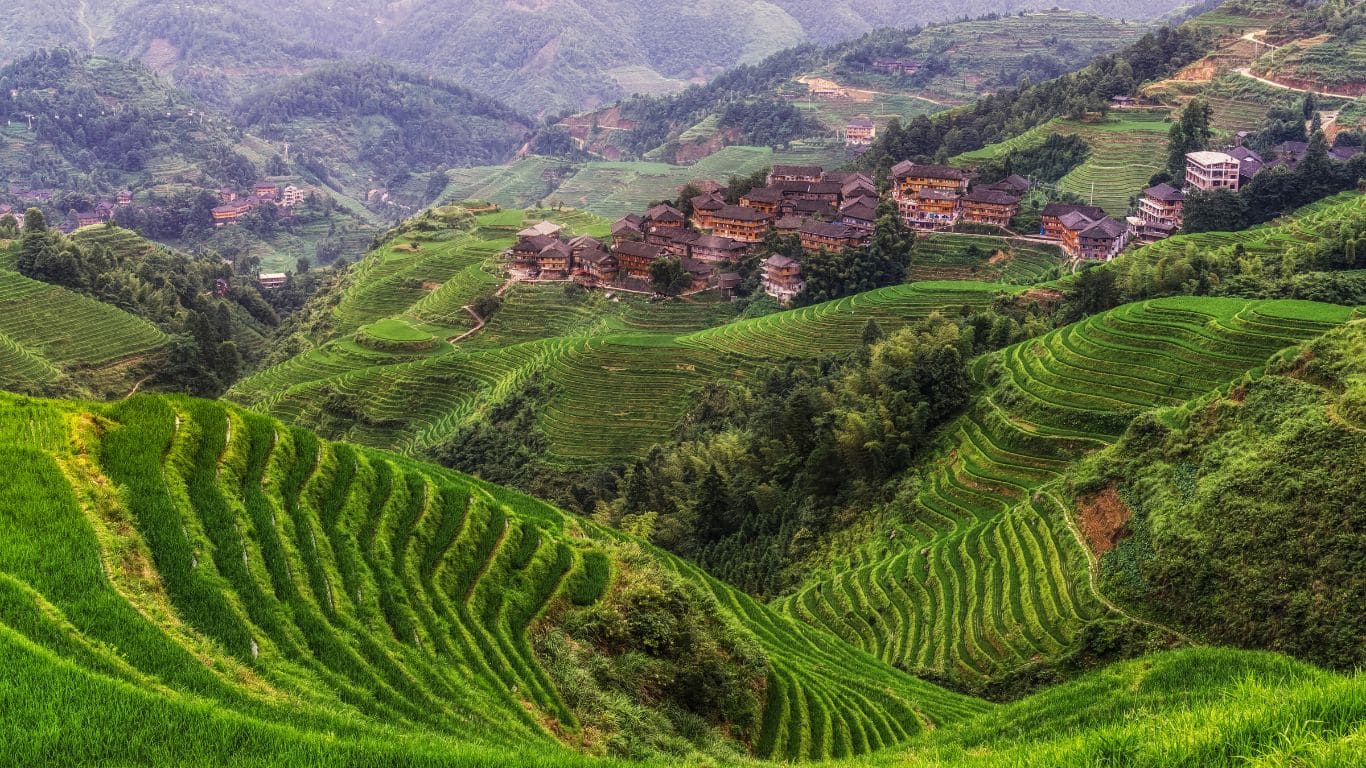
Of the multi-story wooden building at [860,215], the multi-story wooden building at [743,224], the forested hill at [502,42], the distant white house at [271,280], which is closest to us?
the multi-story wooden building at [860,215]

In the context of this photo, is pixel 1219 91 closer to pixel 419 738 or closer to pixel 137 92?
pixel 419 738

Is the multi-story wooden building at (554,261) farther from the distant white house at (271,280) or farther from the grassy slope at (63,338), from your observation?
the distant white house at (271,280)

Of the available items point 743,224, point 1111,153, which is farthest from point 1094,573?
point 1111,153

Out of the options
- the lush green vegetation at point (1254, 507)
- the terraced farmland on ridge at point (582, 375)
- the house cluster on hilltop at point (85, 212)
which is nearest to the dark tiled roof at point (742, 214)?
the terraced farmland on ridge at point (582, 375)

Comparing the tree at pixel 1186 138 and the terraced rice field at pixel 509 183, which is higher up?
the tree at pixel 1186 138

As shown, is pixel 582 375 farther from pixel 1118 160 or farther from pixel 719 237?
pixel 1118 160

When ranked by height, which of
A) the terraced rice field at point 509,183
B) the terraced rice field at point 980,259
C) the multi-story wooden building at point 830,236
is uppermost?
the multi-story wooden building at point 830,236

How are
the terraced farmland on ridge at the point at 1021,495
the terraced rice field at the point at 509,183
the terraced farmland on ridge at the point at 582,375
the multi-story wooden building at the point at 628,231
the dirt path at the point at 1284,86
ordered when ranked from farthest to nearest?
the terraced rice field at the point at 509,183
the dirt path at the point at 1284,86
the multi-story wooden building at the point at 628,231
the terraced farmland on ridge at the point at 582,375
the terraced farmland on ridge at the point at 1021,495
